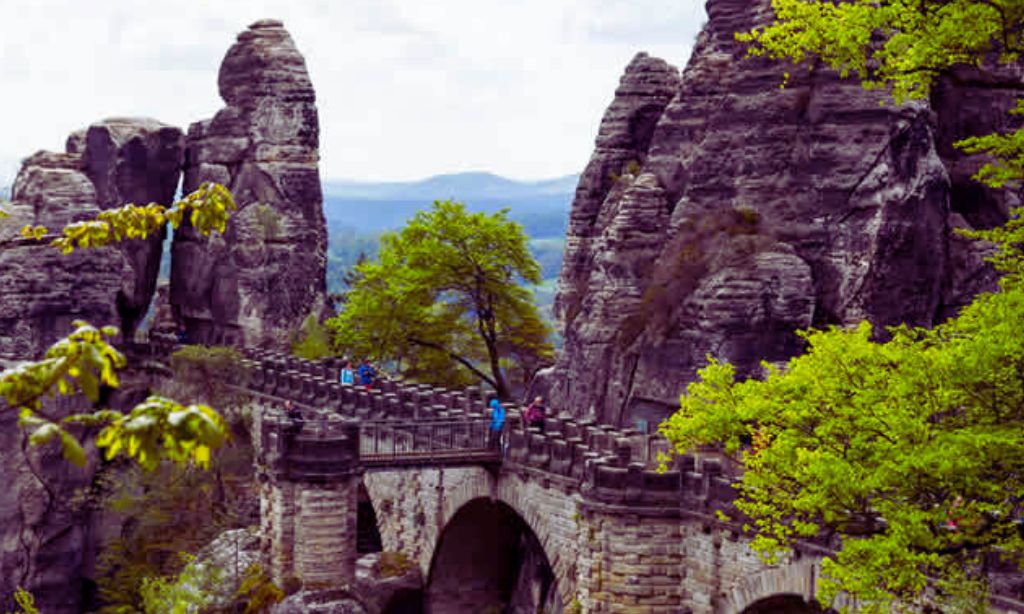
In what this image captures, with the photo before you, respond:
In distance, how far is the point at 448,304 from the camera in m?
56.7

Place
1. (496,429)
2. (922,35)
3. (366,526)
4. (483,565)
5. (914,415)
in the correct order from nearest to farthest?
(914,415) < (922,35) < (496,429) < (483,565) < (366,526)

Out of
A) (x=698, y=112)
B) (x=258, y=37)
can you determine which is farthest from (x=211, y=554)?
(x=258, y=37)

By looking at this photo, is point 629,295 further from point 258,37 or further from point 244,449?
point 258,37

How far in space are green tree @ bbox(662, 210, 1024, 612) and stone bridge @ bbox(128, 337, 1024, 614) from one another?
14.8 feet

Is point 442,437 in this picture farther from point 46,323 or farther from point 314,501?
point 46,323

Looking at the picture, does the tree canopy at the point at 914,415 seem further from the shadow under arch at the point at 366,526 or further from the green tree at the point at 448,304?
the green tree at the point at 448,304

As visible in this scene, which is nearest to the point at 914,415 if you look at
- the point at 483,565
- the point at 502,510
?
the point at 502,510

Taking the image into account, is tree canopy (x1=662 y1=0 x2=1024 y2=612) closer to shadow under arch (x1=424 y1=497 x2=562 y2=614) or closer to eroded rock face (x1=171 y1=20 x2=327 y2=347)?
shadow under arch (x1=424 y1=497 x2=562 y2=614)

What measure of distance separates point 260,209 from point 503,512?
26.8 m

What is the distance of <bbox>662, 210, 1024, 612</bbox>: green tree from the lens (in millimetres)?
17438

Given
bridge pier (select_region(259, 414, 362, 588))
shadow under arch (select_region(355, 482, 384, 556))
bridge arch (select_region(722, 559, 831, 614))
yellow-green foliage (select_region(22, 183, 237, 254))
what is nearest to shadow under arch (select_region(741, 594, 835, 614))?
bridge arch (select_region(722, 559, 831, 614))

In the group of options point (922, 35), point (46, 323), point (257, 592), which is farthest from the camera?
point (46, 323)

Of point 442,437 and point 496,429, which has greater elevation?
point 496,429

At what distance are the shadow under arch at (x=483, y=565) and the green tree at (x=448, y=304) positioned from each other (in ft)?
47.1
